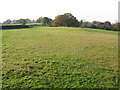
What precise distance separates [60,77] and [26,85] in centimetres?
123

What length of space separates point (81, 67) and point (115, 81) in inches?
60.1

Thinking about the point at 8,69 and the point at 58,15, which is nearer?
the point at 8,69

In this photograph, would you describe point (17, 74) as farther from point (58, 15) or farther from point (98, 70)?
point (58, 15)

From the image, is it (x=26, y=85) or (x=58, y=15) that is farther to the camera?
(x=58, y=15)

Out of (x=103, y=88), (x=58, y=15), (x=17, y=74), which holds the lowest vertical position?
(x=103, y=88)

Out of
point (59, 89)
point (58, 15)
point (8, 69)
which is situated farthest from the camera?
point (58, 15)

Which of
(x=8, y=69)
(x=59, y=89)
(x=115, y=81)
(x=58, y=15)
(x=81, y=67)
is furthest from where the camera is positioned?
(x=58, y=15)

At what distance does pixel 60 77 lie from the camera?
14.1 ft

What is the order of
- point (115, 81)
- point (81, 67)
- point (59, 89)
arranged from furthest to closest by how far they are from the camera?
point (81, 67)
point (115, 81)
point (59, 89)

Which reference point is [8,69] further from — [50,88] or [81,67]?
[81,67]

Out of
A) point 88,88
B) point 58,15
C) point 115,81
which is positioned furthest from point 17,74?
point 58,15

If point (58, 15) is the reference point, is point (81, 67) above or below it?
below

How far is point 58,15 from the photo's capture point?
6053cm

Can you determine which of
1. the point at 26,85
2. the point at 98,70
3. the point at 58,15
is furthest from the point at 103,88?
the point at 58,15
